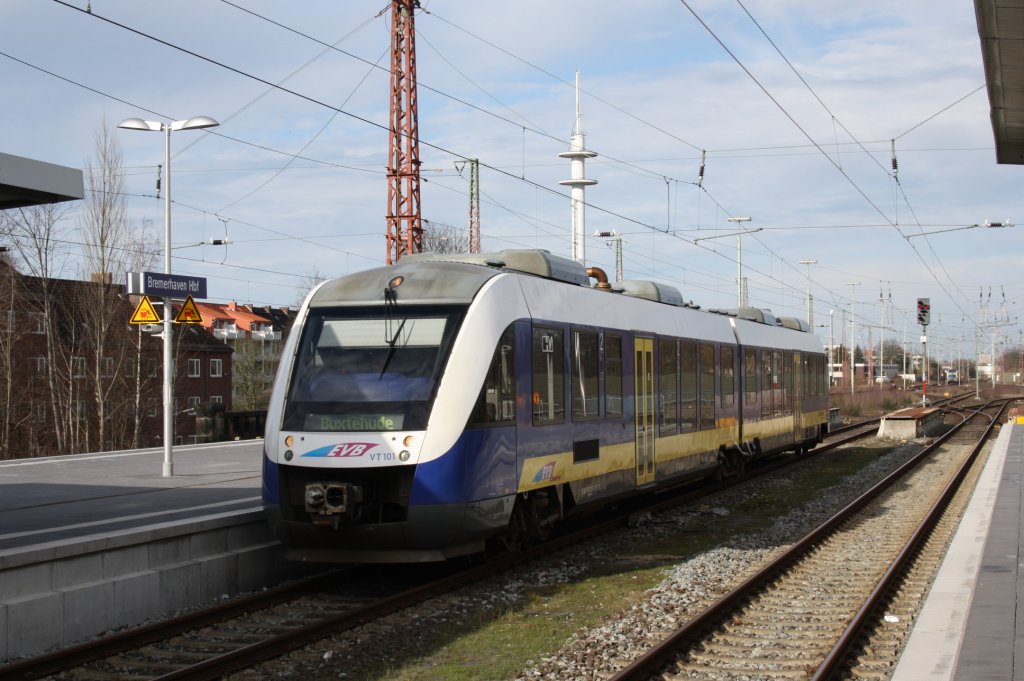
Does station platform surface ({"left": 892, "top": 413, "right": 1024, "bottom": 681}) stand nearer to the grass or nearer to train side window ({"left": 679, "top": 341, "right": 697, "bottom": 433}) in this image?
the grass

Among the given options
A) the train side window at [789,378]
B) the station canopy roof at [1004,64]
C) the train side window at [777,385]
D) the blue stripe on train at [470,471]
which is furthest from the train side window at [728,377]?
the blue stripe on train at [470,471]

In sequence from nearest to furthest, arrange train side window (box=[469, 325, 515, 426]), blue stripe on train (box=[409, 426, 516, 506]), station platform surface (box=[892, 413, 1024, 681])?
station platform surface (box=[892, 413, 1024, 681]) < blue stripe on train (box=[409, 426, 516, 506]) < train side window (box=[469, 325, 515, 426])

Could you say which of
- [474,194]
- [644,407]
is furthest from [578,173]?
[644,407]

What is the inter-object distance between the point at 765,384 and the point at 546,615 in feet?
45.6

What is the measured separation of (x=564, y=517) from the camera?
12.4 meters

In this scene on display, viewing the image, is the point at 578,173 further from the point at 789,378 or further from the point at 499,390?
the point at 499,390

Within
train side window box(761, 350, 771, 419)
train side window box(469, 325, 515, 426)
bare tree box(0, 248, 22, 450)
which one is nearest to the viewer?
train side window box(469, 325, 515, 426)

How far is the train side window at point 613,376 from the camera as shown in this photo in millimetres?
13419

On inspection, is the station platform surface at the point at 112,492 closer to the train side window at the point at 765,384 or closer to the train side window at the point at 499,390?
the train side window at the point at 499,390

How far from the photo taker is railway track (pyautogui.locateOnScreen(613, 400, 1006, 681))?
788 centimetres

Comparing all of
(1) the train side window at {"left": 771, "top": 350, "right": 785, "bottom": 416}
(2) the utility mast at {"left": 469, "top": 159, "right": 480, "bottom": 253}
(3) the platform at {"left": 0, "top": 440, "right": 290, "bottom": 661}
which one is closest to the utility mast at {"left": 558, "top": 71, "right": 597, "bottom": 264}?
(2) the utility mast at {"left": 469, "top": 159, "right": 480, "bottom": 253}

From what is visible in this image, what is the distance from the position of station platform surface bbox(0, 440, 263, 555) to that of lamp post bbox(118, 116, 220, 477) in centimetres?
70

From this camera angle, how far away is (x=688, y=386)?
1703 cm

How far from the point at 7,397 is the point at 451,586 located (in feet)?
120
